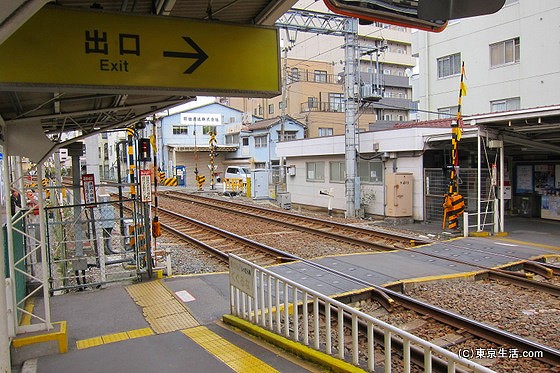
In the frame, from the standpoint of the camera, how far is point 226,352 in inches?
189

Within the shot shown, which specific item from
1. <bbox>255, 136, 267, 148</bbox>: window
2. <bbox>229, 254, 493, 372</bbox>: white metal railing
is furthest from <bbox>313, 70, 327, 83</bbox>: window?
<bbox>229, 254, 493, 372</bbox>: white metal railing

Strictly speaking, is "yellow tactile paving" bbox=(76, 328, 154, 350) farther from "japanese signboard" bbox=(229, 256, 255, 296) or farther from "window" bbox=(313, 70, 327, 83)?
"window" bbox=(313, 70, 327, 83)

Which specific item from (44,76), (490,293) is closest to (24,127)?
(44,76)

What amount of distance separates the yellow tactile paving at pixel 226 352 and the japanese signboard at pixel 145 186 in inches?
128

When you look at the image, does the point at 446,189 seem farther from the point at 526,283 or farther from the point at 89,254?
the point at 89,254

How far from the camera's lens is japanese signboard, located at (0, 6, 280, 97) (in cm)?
340

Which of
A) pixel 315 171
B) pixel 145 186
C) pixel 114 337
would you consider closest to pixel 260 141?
pixel 315 171

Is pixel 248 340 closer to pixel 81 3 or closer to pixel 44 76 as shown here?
pixel 44 76

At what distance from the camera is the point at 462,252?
10164mm

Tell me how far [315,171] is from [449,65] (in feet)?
37.5

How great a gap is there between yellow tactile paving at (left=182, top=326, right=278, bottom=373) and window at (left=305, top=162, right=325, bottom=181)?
1561 centimetres

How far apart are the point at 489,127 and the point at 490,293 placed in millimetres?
6685

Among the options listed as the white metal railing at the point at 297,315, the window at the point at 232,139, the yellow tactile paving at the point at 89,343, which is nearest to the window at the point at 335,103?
the window at the point at 232,139

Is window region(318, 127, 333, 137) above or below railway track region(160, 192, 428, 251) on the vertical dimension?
above
